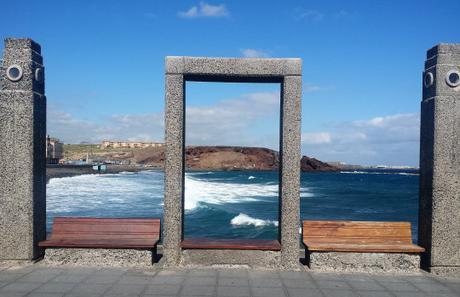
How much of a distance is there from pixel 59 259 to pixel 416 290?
18.6ft

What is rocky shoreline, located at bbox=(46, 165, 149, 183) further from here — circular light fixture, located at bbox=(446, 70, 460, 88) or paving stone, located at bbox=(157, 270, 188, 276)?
circular light fixture, located at bbox=(446, 70, 460, 88)

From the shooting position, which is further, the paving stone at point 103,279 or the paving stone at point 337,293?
the paving stone at point 103,279

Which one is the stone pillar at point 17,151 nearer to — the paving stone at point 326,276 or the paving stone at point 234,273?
the paving stone at point 234,273

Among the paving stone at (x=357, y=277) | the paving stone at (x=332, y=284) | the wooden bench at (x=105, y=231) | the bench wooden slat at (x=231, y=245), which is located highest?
the wooden bench at (x=105, y=231)

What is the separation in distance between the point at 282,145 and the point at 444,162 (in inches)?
105

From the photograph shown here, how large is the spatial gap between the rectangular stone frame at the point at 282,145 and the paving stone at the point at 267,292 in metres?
1.09

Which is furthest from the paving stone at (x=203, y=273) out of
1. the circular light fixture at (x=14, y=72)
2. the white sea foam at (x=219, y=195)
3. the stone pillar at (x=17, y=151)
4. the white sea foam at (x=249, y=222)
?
the white sea foam at (x=219, y=195)

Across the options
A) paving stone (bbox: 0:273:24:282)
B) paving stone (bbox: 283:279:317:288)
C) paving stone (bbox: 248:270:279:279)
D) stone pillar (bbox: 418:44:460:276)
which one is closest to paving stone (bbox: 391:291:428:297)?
paving stone (bbox: 283:279:317:288)

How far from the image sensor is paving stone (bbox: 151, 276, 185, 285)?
238 inches

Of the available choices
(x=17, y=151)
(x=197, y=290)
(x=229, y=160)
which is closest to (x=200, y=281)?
(x=197, y=290)

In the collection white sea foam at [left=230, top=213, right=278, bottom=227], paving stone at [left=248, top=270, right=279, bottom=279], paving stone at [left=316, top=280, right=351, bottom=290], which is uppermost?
paving stone at [left=248, top=270, right=279, bottom=279]

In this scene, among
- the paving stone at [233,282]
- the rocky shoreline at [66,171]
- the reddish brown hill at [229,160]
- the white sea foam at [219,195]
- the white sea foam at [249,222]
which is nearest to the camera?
the paving stone at [233,282]

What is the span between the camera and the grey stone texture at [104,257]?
6.90 m

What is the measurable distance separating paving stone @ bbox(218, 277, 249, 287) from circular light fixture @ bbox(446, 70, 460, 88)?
4.57m
